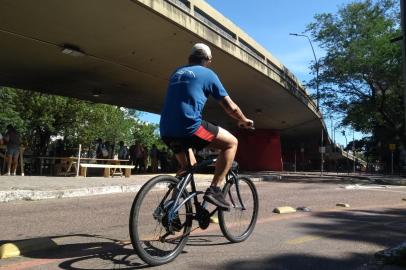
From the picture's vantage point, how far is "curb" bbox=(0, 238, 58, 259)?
172 inches

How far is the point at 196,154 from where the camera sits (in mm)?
4949

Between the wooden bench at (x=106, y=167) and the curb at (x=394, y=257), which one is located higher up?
the wooden bench at (x=106, y=167)

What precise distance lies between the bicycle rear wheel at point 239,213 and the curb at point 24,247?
5.82 ft

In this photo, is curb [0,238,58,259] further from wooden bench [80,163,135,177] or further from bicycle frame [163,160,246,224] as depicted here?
wooden bench [80,163,135,177]

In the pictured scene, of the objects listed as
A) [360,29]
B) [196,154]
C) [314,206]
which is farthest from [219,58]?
[360,29]

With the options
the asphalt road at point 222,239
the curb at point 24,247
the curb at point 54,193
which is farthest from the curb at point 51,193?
the curb at point 24,247

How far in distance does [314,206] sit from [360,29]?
937 inches

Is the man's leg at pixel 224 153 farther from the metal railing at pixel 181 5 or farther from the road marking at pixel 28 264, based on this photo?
the metal railing at pixel 181 5

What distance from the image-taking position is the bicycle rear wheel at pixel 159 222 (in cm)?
400

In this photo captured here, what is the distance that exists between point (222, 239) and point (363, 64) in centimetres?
2551

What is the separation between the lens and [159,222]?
4141 millimetres

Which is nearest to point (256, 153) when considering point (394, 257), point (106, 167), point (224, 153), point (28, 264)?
point (106, 167)

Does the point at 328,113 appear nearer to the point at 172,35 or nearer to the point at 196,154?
the point at 172,35

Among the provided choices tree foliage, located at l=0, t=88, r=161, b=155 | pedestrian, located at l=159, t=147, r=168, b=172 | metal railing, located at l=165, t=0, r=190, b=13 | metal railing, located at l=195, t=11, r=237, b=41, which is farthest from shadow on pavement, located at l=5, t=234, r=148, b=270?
tree foliage, located at l=0, t=88, r=161, b=155
